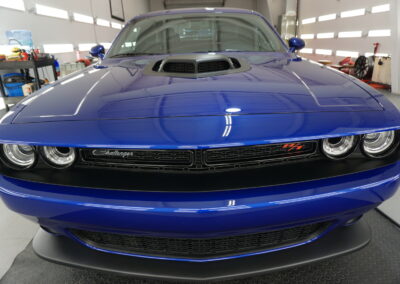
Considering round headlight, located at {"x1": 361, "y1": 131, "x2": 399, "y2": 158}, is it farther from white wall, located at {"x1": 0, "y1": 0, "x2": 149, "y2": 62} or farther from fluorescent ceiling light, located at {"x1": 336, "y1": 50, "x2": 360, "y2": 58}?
fluorescent ceiling light, located at {"x1": 336, "y1": 50, "x2": 360, "y2": 58}

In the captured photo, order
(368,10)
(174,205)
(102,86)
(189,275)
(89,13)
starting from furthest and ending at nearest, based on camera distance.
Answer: (89,13) → (368,10) → (102,86) → (189,275) → (174,205)

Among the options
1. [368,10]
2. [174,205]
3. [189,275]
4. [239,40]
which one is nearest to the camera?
[174,205]

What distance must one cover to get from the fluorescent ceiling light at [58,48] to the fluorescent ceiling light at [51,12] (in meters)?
0.61

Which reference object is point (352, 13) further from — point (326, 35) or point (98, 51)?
point (98, 51)

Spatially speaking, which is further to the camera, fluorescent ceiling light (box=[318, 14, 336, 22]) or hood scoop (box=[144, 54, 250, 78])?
fluorescent ceiling light (box=[318, 14, 336, 22])

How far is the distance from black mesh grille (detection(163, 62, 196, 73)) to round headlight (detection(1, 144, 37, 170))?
0.66 meters

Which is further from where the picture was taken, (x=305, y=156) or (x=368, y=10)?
(x=368, y=10)

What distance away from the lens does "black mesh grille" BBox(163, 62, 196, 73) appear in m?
1.25

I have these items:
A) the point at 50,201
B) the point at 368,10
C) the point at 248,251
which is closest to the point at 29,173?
the point at 50,201

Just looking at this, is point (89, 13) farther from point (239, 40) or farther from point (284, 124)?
point (284, 124)

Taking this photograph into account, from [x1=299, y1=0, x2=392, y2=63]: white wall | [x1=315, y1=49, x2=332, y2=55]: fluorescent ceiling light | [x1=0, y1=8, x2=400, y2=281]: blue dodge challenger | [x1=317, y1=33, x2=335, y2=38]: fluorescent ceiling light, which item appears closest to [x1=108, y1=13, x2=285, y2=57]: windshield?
[x1=0, y1=8, x2=400, y2=281]: blue dodge challenger

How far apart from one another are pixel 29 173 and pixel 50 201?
0.53 ft

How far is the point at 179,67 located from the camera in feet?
4.21

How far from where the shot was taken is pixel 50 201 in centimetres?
84
